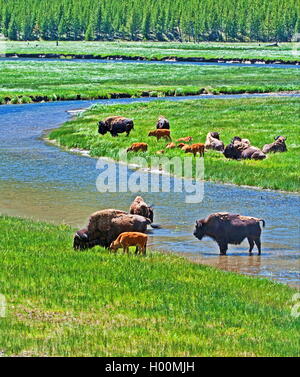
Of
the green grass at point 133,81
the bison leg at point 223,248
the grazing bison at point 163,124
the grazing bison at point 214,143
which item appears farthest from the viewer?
the green grass at point 133,81

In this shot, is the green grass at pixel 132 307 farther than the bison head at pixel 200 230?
No

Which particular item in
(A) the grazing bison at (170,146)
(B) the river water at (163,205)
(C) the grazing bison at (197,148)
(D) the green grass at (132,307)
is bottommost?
(B) the river water at (163,205)

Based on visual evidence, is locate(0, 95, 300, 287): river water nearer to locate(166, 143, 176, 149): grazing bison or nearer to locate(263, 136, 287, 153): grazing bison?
locate(166, 143, 176, 149): grazing bison

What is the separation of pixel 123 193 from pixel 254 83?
201 feet

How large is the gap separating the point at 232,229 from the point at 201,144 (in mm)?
17762

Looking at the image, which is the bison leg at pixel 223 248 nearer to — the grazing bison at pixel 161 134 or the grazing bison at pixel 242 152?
the grazing bison at pixel 242 152

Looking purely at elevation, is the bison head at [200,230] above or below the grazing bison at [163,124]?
below

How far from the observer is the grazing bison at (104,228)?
20.4 m

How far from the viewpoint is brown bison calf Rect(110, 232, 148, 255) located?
65.4ft

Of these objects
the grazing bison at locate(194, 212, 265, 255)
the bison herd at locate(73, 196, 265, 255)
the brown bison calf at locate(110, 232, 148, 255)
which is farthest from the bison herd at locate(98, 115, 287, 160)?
the brown bison calf at locate(110, 232, 148, 255)

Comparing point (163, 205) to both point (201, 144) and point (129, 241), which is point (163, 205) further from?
point (201, 144)

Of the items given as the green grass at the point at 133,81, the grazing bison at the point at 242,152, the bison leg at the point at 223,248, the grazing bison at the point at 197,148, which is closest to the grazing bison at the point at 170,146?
the grazing bison at the point at 197,148

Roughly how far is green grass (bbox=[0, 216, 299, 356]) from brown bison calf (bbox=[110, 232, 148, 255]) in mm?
348

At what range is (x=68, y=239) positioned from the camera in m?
22.0
